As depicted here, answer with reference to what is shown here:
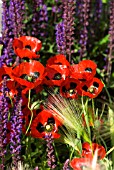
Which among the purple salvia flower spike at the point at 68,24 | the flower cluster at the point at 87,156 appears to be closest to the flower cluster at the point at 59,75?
the flower cluster at the point at 87,156

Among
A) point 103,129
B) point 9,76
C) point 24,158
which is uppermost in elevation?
point 9,76

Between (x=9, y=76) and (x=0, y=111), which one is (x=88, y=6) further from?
(x=0, y=111)

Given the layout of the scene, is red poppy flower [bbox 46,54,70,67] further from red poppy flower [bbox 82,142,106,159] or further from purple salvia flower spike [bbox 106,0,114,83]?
purple salvia flower spike [bbox 106,0,114,83]

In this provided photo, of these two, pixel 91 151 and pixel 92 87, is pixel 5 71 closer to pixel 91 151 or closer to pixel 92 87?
pixel 92 87

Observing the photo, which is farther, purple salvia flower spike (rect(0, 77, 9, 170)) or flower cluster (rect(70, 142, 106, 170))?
purple salvia flower spike (rect(0, 77, 9, 170))

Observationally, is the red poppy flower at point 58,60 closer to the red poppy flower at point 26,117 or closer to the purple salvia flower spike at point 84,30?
the red poppy flower at point 26,117

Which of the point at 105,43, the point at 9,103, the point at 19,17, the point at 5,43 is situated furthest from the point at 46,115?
the point at 105,43

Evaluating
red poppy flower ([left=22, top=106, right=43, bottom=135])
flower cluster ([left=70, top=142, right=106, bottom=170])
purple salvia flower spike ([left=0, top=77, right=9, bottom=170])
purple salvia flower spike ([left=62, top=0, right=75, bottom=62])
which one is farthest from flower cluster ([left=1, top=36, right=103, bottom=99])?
purple salvia flower spike ([left=62, top=0, right=75, bottom=62])
